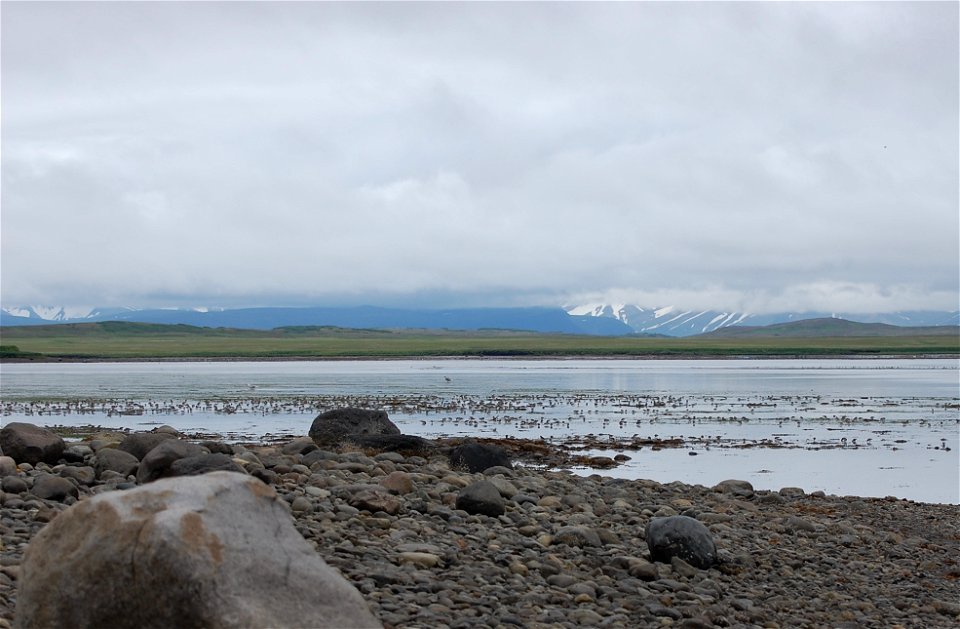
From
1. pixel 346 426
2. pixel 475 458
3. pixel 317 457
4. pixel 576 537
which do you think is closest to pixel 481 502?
pixel 576 537

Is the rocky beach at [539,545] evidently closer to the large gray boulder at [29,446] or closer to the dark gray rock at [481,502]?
the dark gray rock at [481,502]

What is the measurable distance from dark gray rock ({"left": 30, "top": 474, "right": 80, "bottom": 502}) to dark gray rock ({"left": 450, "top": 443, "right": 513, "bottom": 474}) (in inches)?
325

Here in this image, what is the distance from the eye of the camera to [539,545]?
13430 millimetres

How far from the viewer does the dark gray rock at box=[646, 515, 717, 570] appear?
1341cm

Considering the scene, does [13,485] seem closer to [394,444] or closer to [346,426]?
[394,444]

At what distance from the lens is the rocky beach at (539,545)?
10.8 m

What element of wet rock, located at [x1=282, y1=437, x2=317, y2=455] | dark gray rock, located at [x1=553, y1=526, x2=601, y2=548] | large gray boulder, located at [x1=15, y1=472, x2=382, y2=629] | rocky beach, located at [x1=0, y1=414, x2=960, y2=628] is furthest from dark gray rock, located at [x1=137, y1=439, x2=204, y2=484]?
large gray boulder, located at [x1=15, y1=472, x2=382, y2=629]

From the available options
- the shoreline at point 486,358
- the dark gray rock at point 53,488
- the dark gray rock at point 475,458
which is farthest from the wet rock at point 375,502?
the shoreline at point 486,358

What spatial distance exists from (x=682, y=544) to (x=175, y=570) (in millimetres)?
8146

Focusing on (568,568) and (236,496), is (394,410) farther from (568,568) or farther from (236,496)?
(236,496)

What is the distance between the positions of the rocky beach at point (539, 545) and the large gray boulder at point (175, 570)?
201mm

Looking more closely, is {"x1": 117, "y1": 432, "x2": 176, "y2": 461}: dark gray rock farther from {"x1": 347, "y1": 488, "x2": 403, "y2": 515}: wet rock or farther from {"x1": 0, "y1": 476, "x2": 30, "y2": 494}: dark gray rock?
{"x1": 347, "y1": 488, "x2": 403, "y2": 515}: wet rock

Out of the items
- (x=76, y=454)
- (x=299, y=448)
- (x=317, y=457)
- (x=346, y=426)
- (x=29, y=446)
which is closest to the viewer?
(x=29, y=446)

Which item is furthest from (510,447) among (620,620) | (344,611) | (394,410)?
(344,611)
